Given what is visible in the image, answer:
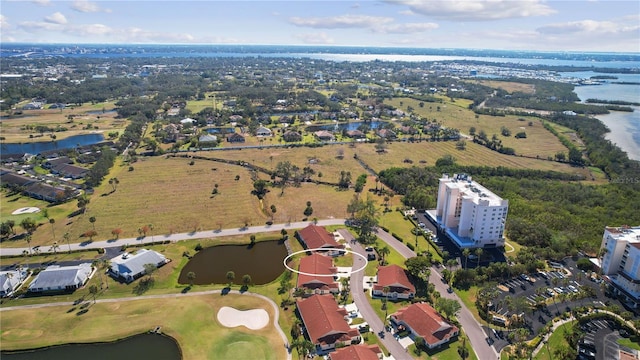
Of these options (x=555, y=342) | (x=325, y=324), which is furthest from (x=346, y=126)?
(x=555, y=342)

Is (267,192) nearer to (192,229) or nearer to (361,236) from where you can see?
(192,229)

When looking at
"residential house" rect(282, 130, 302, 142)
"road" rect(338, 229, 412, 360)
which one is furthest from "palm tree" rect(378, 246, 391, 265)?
"residential house" rect(282, 130, 302, 142)

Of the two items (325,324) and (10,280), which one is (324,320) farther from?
(10,280)

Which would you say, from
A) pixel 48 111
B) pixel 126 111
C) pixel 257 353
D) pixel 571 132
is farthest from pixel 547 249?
pixel 48 111

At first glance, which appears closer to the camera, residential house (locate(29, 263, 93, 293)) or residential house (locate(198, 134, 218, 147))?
residential house (locate(29, 263, 93, 293))

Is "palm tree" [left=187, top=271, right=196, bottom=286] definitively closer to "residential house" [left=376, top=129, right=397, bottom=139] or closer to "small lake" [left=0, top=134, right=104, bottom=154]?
"small lake" [left=0, top=134, right=104, bottom=154]

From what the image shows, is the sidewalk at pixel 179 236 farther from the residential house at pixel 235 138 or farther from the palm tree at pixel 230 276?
the residential house at pixel 235 138
